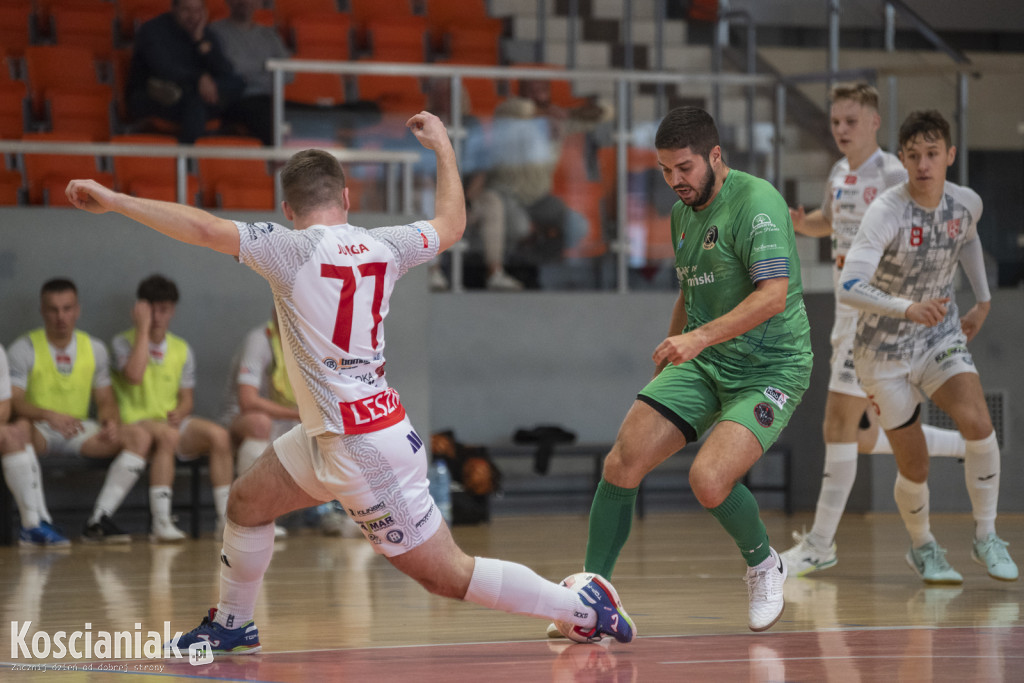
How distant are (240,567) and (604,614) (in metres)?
1.16

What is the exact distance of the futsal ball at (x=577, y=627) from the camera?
13.7 ft

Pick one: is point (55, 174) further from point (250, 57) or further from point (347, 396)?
point (347, 396)

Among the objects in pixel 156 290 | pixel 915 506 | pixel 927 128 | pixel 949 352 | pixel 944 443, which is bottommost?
pixel 944 443

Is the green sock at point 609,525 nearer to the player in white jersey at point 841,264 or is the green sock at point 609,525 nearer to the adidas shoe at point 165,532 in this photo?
the player in white jersey at point 841,264

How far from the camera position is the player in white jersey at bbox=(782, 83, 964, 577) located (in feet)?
21.2

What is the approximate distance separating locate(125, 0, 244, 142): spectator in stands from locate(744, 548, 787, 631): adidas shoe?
21.9 feet

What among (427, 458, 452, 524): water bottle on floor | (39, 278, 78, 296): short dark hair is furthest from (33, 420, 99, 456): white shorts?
(427, 458, 452, 524): water bottle on floor

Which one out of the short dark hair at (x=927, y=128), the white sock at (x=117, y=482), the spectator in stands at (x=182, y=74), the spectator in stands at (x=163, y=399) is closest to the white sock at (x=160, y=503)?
the spectator in stands at (x=163, y=399)

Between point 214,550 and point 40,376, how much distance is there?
5.94 ft

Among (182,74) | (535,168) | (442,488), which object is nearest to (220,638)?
(442,488)

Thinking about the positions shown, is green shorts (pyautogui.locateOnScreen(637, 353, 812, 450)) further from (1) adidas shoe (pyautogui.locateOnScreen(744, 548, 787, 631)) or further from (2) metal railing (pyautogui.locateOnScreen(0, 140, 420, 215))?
(2) metal railing (pyautogui.locateOnScreen(0, 140, 420, 215))

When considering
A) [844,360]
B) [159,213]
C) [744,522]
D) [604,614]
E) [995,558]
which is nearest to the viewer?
[159,213]

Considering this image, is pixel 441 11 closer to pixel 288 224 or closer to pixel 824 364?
pixel 288 224

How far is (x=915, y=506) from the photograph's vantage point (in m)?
6.04
